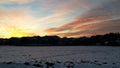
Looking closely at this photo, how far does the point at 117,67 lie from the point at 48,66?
9622 millimetres

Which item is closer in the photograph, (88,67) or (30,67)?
(30,67)

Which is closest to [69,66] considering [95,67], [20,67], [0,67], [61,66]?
[61,66]

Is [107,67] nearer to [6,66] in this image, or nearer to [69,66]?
[69,66]

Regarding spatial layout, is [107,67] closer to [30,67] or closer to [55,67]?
[55,67]

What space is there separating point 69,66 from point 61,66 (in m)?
1.19

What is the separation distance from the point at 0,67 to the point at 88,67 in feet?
36.4

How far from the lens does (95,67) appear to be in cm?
3350

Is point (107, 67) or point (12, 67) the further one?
point (107, 67)

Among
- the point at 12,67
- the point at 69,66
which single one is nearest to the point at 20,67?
the point at 12,67

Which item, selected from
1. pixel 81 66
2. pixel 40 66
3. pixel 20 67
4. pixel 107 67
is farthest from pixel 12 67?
pixel 107 67

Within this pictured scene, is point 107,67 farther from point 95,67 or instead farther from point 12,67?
point 12,67

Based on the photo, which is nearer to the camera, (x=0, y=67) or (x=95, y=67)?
(x=0, y=67)

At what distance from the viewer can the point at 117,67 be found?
34.2m

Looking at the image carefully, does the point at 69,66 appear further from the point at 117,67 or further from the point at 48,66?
the point at 117,67
